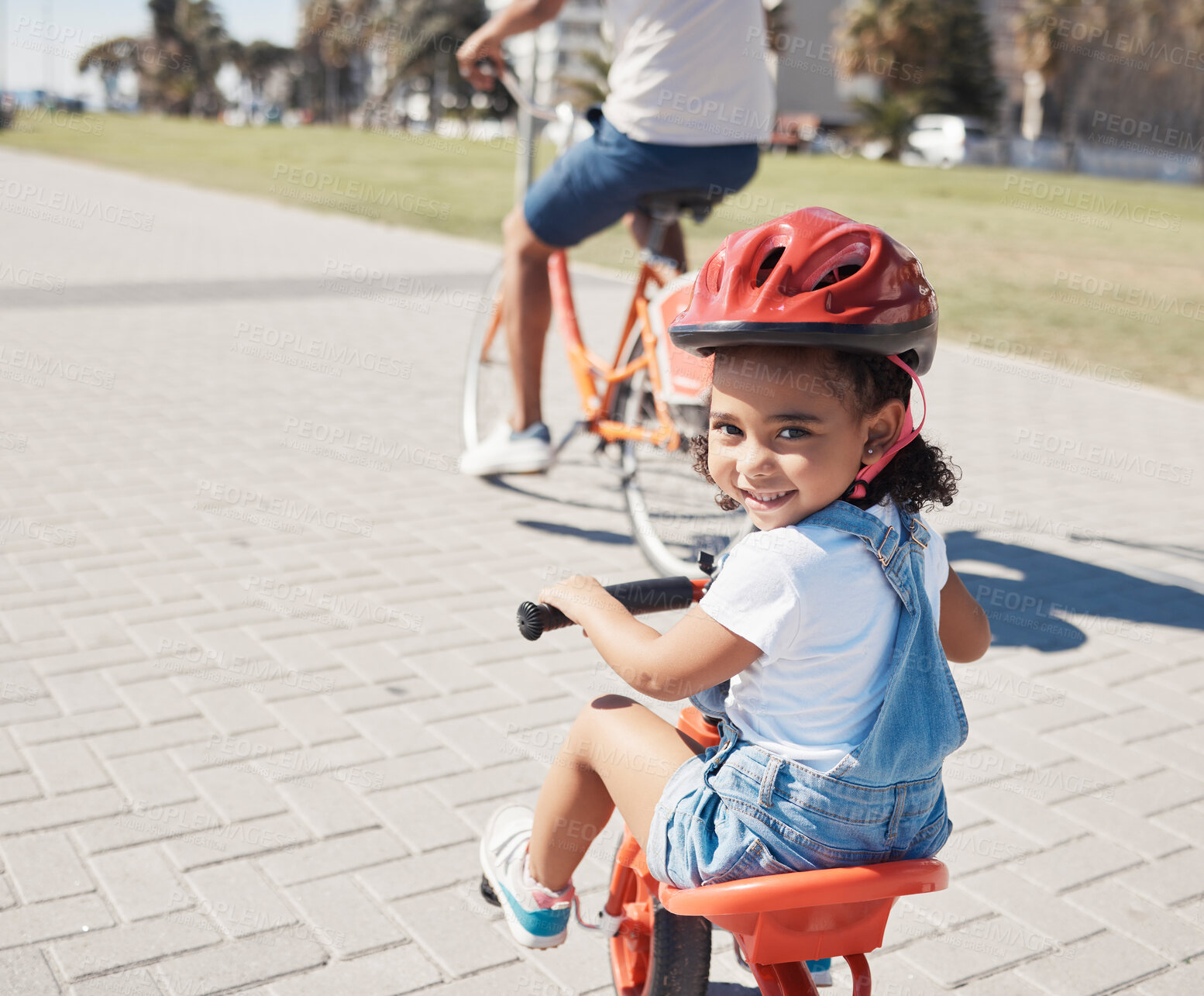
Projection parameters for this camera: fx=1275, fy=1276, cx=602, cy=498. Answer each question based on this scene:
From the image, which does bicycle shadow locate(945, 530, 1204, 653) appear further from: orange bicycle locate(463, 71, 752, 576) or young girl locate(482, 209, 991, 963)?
young girl locate(482, 209, 991, 963)

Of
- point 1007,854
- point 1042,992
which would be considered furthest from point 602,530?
point 1042,992

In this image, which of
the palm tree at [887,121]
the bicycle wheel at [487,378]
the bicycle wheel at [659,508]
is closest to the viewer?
the bicycle wheel at [659,508]

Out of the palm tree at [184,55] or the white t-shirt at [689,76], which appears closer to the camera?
the white t-shirt at [689,76]

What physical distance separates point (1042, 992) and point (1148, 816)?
0.85 m

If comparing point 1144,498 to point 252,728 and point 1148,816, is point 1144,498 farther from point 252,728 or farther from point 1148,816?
point 252,728

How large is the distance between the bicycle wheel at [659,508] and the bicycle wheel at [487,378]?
1141 mm

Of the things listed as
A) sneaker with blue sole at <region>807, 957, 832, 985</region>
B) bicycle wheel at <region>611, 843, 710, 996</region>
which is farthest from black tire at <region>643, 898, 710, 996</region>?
sneaker with blue sole at <region>807, 957, 832, 985</region>

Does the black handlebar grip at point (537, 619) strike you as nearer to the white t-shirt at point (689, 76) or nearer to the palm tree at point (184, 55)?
the white t-shirt at point (689, 76)

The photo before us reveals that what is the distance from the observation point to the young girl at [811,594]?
1.73 metres

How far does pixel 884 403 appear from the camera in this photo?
1.82m

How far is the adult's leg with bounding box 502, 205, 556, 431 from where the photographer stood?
4828 millimetres

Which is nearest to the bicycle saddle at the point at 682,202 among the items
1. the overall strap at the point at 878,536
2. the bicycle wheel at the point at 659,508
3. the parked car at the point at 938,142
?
the bicycle wheel at the point at 659,508

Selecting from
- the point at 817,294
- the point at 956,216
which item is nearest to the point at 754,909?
the point at 817,294

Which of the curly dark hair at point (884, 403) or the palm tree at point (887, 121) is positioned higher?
the palm tree at point (887, 121)
